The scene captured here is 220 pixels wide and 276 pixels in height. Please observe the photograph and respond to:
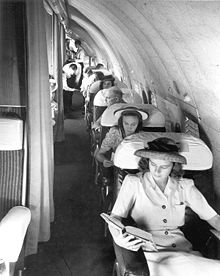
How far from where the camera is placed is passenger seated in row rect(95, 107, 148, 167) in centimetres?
463

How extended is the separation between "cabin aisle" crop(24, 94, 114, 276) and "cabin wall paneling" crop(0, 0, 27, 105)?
4.93 ft

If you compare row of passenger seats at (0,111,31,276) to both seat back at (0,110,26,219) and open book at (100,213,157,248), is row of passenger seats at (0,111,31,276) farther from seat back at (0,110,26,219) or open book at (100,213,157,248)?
open book at (100,213,157,248)

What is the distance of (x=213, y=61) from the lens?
9.71 ft

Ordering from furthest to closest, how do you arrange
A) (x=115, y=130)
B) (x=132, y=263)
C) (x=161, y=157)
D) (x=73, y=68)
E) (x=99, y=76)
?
(x=73, y=68)
(x=99, y=76)
(x=115, y=130)
(x=161, y=157)
(x=132, y=263)

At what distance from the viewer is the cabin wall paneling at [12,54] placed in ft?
12.4

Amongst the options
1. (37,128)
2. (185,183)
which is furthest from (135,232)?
(37,128)

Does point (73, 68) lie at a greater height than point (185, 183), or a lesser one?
greater

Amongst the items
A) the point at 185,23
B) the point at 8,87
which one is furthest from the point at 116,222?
the point at 8,87

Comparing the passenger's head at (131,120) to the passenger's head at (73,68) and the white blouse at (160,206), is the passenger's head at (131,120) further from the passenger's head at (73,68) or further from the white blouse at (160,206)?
the passenger's head at (73,68)

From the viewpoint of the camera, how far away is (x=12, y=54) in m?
A: 3.94

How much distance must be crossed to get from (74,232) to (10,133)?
1949 mm

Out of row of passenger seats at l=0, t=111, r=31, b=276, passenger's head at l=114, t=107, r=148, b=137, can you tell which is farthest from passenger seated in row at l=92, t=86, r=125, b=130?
row of passenger seats at l=0, t=111, r=31, b=276

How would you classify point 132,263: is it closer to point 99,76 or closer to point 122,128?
point 122,128

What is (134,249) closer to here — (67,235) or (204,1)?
(204,1)
